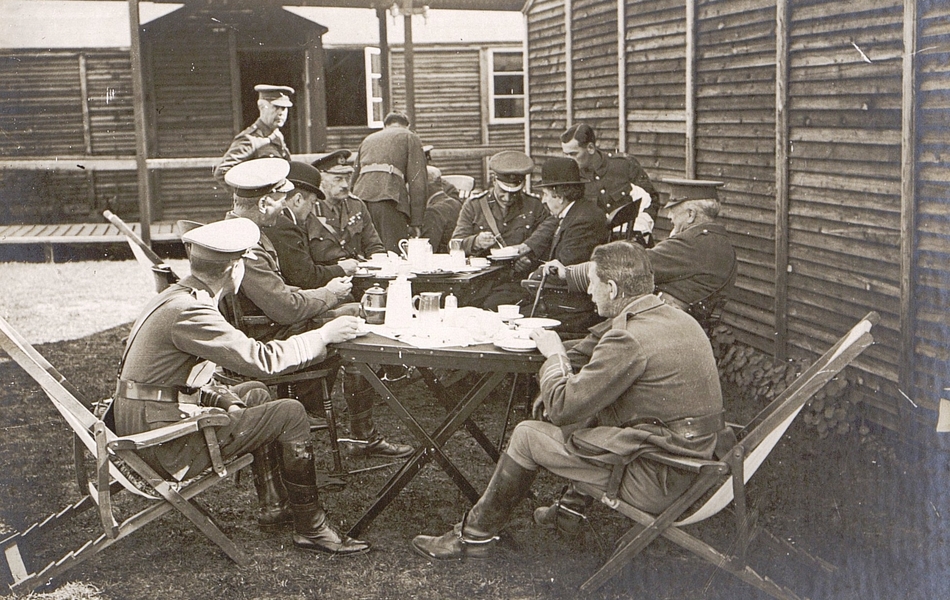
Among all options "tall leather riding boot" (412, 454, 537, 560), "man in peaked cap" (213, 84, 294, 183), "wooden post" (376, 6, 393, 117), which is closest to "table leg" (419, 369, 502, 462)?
"tall leather riding boot" (412, 454, 537, 560)

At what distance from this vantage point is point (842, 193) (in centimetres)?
605

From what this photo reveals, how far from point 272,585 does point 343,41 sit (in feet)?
47.7

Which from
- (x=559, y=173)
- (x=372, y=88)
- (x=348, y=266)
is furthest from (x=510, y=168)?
(x=372, y=88)

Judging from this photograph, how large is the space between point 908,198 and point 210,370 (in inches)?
151

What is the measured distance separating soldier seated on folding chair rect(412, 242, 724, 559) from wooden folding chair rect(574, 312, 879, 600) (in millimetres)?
60

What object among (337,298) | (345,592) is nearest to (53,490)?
(337,298)

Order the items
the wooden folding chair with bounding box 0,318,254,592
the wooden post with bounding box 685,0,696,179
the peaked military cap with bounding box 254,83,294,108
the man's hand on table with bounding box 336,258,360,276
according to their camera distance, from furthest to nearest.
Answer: the peaked military cap with bounding box 254,83,294,108
the wooden post with bounding box 685,0,696,179
the man's hand on table with bounding box 336,258,360,276
the wooden folding chair with bounding box 0,318,254,592

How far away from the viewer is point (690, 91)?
8.18 meters

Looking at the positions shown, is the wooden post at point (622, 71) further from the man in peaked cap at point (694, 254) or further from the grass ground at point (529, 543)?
the grass ground at point (529, 543)

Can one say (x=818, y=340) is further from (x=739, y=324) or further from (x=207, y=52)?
(x=207, y=52)

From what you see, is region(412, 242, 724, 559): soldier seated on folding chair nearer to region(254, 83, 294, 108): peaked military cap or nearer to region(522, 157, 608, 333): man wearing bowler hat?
region(522, 157, 608, 333): man wearing bowler hat

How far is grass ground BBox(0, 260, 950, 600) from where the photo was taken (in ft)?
12.9

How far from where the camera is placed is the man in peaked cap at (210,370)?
387 cm

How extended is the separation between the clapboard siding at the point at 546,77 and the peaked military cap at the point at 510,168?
192 inches
